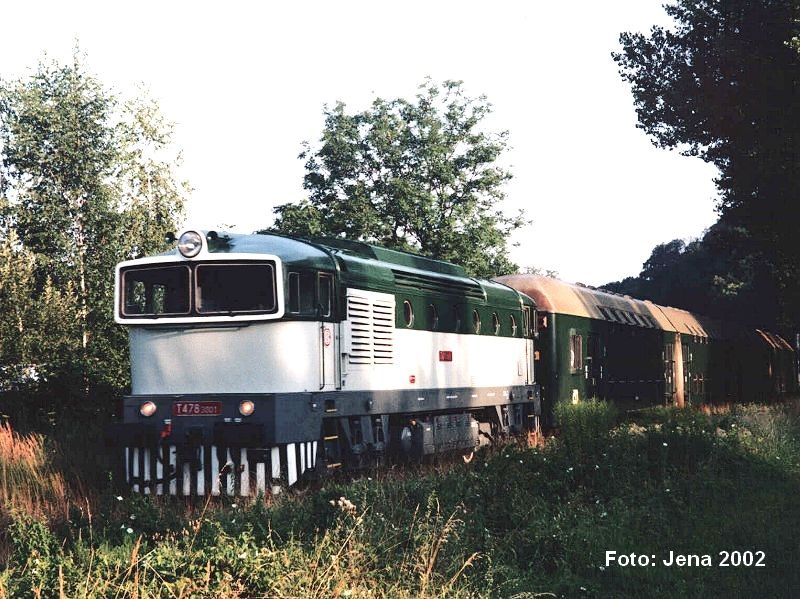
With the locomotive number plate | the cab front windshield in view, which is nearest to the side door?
the cab front windshield

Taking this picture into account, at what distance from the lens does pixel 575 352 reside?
24.9 m

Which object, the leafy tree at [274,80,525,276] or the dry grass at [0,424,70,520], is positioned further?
the leafy tree at [274,80,525,276]

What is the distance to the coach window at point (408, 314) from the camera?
16484 mm

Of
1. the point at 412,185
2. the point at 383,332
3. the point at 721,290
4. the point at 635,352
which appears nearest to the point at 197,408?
the point at 383,332

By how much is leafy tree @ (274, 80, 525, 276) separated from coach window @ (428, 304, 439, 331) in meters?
27.5

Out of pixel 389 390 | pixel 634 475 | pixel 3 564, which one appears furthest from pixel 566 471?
pixel 3 564

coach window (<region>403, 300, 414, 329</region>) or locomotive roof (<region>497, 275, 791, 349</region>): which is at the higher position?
locomotive roof (<region>497, 275, 791, 349</region>)

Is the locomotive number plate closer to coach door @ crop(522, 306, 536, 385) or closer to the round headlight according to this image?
the round headlight

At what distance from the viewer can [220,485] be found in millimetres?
13219

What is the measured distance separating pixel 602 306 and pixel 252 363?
15869 mm

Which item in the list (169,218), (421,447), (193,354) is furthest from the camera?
(169,218)

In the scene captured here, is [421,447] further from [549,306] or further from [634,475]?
[549,306]

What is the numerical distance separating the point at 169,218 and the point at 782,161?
52.4 feet

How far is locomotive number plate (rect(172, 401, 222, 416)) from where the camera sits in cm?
1332
